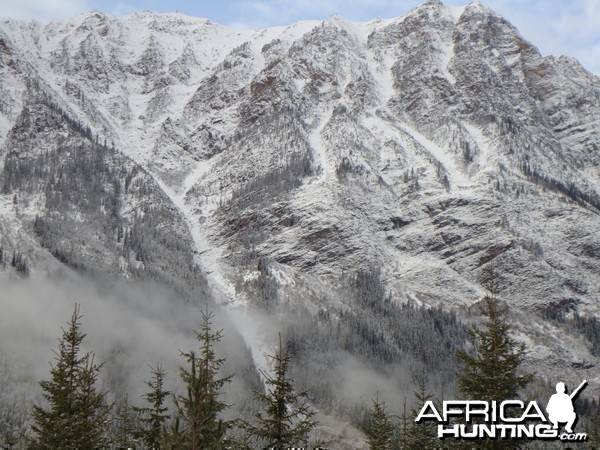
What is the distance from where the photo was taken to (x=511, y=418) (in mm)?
24719

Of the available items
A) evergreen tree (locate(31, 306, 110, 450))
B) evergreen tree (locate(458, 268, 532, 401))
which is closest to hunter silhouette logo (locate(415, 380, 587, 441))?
evergreen tree (locate(458, 268, 532, 401))

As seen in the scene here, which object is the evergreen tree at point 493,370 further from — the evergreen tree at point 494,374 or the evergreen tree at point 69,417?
the evergreen tree at point 69,417

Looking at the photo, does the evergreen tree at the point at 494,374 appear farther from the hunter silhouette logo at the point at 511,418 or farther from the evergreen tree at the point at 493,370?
the hunter silhouette logo at the point at 511,418

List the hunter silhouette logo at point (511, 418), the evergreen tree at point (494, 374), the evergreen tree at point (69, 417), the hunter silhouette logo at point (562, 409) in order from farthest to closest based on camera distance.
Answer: the evergreen tree at point (69, 417) → the evergreen tree at point (494, 374) → the hunter silhouette logo at point (511, 418) → the hunter silhouette logo at point (562, 409)

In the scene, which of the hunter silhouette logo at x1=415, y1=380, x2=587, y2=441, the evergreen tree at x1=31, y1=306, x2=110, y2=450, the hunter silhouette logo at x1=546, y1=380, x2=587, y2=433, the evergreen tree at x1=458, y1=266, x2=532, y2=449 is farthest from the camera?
the evergreen tree at x1=31, y1=306, x2=110, y2=450

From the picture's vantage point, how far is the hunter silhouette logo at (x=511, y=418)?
2328 cm

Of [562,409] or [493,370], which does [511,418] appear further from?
[562,409]

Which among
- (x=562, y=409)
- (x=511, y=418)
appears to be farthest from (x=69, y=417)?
(x=562, y=409)

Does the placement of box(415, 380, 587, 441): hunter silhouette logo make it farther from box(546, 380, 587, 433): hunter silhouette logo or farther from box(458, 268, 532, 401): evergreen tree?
box(458, 268, 532, 401): evergreen tree

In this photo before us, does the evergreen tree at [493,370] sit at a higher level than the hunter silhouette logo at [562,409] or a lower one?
higher

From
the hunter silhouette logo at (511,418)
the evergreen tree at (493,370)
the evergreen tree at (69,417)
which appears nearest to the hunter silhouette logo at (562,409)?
the hunter silhouette logo at (511,418)

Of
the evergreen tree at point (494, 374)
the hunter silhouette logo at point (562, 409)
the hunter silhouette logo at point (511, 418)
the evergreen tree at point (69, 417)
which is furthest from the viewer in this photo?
the evergreen tree at point (69, 417)

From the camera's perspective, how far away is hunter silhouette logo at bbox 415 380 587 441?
2328cm

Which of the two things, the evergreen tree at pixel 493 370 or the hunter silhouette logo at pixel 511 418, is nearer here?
the hunter silhouette logo at pixel 511 418
